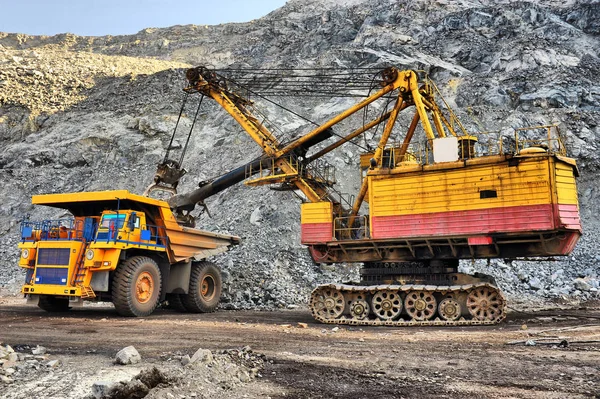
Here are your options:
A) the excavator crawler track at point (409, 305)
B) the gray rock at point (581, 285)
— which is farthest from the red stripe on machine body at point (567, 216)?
the gray rock at point (581, 285)

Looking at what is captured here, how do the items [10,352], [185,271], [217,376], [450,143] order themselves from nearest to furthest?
[217,376]
[10,352]
[450,143]
[185,271]

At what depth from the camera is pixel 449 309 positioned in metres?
11.3

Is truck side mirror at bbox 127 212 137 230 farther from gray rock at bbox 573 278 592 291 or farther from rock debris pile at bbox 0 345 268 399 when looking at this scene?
gray rock at bbox 573 278 592 291

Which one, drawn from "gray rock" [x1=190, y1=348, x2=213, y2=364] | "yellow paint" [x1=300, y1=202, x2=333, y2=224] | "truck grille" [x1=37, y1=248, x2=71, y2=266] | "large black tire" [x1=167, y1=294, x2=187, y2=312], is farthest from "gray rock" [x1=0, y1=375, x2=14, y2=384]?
"large black tire" [x1=167, y1=294, x2=187, y2=312]

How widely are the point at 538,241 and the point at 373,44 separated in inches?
1063

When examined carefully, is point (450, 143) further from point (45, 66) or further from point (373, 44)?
point (45, 66)

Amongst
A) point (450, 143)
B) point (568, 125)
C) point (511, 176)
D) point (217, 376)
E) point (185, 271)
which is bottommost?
point (217, 376)

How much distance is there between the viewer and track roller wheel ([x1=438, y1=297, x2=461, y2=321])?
1115 centimetres

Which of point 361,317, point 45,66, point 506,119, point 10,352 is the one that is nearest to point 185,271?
point 361,317

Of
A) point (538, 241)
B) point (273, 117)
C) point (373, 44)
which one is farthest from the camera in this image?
point (373, 44)

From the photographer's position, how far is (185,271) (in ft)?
45.7

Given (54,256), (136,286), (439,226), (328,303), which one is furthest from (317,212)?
(54,256)

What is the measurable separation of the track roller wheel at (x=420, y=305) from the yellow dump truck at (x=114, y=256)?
5895mm

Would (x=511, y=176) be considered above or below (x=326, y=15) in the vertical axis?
below
